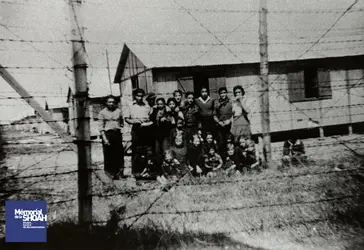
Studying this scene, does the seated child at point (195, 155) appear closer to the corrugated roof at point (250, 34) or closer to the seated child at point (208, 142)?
the seated child at point (208, 142)

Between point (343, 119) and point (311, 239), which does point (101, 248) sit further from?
point (343, 119)

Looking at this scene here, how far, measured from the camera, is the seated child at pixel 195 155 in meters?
5.17

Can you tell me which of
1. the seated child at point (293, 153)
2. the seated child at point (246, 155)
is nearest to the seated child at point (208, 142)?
the seated child at point (246, 155)

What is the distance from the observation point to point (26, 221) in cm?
360

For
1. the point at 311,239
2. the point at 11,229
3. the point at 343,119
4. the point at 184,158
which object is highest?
the point at 343,119

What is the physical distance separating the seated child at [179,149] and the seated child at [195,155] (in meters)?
0.09

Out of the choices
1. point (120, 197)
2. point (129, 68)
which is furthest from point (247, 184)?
point (129, 68)

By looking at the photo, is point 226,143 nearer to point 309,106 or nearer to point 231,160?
point 231,160

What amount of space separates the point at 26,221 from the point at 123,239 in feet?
3.68

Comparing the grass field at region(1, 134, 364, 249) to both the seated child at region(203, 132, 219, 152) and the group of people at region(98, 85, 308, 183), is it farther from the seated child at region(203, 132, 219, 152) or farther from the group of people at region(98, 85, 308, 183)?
the seated child at region(203, 132, 219, 152)

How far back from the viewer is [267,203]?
166 inches

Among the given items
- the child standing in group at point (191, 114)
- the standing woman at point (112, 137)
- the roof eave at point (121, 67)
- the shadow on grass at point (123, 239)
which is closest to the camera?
the shadow on grass at point (123, 239)

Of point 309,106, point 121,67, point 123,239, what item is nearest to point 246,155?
point 123,239

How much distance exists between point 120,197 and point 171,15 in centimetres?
274
